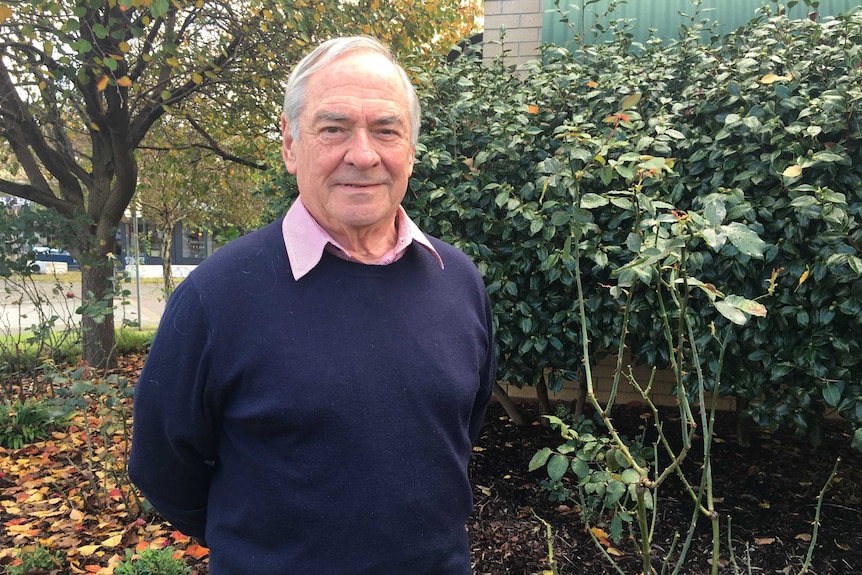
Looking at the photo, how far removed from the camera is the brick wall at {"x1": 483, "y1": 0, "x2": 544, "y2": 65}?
16.4 feet

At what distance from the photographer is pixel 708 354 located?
268 cm

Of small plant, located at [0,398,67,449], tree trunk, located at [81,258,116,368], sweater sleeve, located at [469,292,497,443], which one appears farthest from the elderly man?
tree trunk, located at [81,258,116,368]

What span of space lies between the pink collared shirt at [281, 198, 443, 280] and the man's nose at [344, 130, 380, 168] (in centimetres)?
18

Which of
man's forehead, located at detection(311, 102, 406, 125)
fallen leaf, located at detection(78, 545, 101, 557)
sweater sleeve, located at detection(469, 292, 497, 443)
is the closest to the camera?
man's forehead, located at detection(311, 102, 406, 125)

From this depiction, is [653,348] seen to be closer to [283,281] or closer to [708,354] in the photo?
[708,354]

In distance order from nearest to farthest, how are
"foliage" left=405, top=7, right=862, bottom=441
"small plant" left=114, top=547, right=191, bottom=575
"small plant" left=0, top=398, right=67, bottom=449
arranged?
"foliage" left=405, top=7, right=862, bottom=441, "small plant" left=114, top=547, right=191, bottom=575, "small plant" left=0, top=398, right=67, bottom=449

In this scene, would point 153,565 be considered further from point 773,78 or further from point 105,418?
point 773,78

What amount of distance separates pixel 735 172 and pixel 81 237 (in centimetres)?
543

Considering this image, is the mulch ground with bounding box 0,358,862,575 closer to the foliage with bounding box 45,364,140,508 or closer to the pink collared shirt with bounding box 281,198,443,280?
the foliage with bounding box 45,364,140,508

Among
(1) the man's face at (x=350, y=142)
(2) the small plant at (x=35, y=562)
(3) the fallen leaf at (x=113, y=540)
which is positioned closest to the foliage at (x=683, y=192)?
(1) the man's face at (x=350, y=142)

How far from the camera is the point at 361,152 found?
4.71 feet

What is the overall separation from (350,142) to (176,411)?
0.77 meters

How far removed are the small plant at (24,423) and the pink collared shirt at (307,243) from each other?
3780 millimetres

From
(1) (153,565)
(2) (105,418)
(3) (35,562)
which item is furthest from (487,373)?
(2) (105,418)
